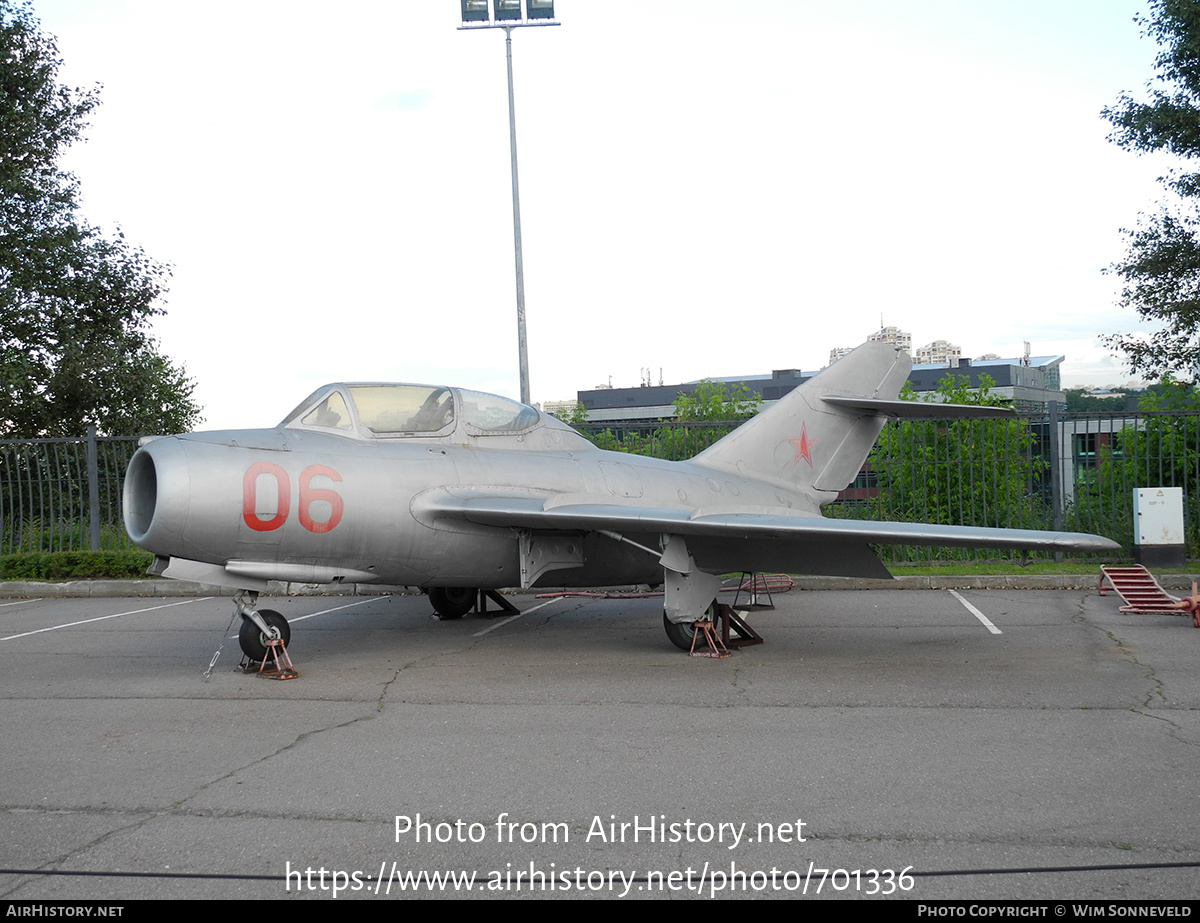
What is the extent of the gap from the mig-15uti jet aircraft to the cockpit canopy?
0.01 m

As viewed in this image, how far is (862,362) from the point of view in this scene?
11633 millimetres

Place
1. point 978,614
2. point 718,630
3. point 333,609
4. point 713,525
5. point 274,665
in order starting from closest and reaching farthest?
point 713,525, point 274,665, point 718,630, point 978,614, point 333,609

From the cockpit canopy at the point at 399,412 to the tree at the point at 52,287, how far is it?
56.8 feet

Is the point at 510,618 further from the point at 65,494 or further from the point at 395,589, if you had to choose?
the point at 65,494

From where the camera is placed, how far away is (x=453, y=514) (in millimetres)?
8297

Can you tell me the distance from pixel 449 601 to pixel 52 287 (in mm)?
18210

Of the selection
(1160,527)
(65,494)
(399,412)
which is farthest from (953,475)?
(65,494)

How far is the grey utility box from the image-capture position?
13250 mm

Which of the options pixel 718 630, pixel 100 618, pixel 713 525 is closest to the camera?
pixel 713 525

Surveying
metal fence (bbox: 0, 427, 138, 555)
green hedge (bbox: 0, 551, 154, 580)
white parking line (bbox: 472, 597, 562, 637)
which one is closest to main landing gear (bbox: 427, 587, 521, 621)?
white parking line (bbox: 472, 597, 562, 637)

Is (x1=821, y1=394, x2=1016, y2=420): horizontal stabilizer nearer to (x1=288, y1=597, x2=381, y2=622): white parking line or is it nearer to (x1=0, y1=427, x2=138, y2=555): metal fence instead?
(x1=288, y1=597, x2=381, y2=622): white parking line

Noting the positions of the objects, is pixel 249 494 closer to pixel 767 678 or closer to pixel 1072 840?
pixel 767 678

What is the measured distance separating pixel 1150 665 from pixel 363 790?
6451 mm

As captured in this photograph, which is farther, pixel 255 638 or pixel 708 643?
pixel 708 643
